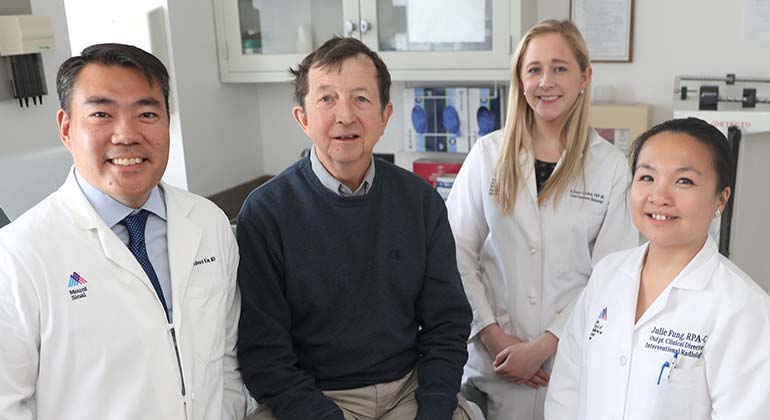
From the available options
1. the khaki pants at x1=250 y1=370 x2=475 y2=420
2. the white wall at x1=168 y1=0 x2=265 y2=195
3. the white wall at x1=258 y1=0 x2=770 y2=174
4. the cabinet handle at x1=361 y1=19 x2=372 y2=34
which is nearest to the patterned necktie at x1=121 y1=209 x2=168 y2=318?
the khaki pants at x1=250 y1=370 x2=475 y2=420

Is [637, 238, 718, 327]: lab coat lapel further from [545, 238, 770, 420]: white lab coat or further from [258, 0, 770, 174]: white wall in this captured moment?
[258, 0, 770, 174]: white wall

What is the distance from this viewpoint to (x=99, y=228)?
1.23 m

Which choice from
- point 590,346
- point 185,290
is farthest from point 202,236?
point 590,346

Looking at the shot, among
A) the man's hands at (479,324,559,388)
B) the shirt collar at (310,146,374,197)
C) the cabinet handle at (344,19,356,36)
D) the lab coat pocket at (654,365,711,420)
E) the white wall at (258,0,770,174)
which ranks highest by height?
the cabinet handle at (344,19,356,36)

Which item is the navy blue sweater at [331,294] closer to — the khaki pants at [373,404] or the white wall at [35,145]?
the khaki pants at [373,404]

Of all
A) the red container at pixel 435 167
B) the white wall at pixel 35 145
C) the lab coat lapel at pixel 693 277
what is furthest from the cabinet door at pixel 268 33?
the lab coat lapel at pixel 693 277

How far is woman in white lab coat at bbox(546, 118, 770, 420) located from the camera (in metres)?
1.18

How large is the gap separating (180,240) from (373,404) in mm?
539

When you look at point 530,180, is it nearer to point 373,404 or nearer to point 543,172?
point 543,172

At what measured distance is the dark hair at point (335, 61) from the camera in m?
1.48

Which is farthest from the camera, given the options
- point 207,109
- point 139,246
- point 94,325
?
point 207,109

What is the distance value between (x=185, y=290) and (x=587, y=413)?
2.63ft

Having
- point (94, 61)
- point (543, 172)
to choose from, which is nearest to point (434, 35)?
point (543, 172)

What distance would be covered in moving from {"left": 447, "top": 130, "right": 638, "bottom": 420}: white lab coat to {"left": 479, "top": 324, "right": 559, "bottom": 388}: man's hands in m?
0.03
